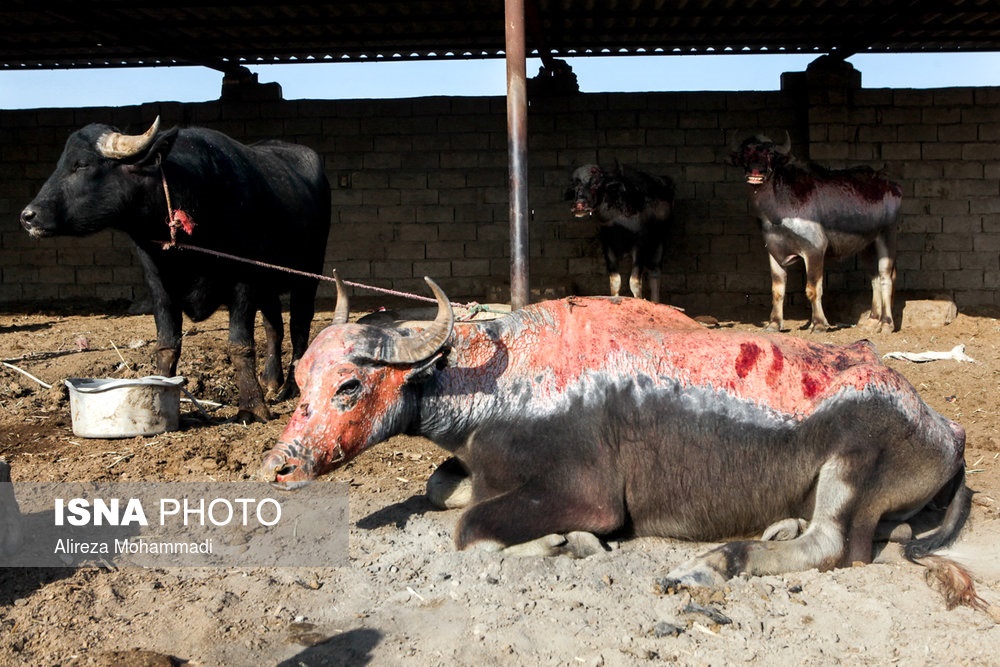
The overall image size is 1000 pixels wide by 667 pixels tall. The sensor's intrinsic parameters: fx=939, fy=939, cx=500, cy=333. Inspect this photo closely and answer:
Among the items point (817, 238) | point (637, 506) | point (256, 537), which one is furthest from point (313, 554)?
point (817, 238)

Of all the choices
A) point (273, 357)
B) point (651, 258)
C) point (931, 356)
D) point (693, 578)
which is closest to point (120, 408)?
point (273, 357)

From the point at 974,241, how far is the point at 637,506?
9.65 metres

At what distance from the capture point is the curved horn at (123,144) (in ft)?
19.5

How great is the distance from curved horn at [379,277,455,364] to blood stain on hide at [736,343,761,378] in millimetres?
1229

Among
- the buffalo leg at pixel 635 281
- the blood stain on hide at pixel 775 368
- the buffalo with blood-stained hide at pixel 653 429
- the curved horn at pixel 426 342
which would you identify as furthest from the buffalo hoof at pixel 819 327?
the curved horn at pixel 426 342

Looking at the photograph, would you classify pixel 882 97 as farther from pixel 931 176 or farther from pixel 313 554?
pixel 313 554

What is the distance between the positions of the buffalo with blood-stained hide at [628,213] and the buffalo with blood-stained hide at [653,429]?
6.84 metres

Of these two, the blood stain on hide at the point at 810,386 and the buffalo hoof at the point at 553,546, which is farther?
the blood stain on hide at the point at 810,386

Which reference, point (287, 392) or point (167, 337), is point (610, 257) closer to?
point (287, 392)

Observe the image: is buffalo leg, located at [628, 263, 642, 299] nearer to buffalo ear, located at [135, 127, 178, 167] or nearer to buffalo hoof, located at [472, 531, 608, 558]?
buffalo ear, located at [135, 127, 178, 167]

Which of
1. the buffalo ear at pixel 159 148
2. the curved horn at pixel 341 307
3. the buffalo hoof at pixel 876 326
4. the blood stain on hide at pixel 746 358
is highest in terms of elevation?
the buffalo ear at pixel 159 148

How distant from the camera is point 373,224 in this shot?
12.1 metres

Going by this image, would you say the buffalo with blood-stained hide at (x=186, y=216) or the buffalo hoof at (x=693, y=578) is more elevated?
the buffalo with blood-stained hide at (x=186, y=216)

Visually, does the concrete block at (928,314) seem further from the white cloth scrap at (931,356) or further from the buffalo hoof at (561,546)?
the buffalo hoof at (561,546)
